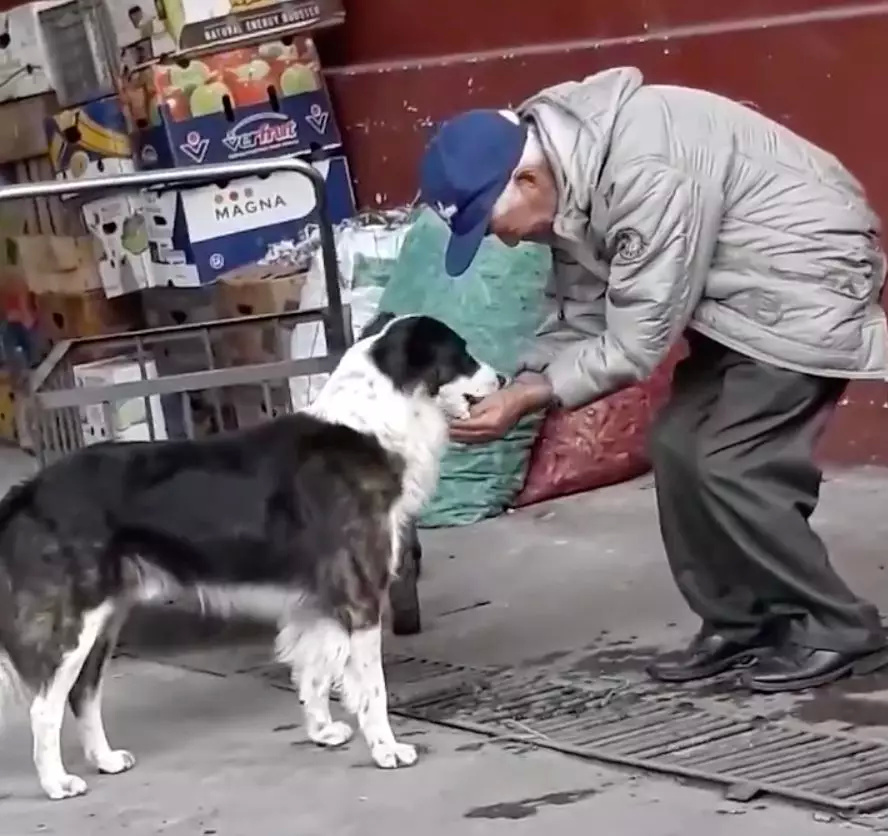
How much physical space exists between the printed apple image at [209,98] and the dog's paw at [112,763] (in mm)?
3707

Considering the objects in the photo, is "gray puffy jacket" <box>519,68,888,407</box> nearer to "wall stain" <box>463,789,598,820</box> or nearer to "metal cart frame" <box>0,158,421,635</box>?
"metal cart frame" <box>0,158,421,635</box>

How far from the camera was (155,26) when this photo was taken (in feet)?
23.9

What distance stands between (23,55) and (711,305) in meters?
4.53

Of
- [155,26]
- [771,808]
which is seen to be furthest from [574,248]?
[155,26]

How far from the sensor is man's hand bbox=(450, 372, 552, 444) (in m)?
4.07

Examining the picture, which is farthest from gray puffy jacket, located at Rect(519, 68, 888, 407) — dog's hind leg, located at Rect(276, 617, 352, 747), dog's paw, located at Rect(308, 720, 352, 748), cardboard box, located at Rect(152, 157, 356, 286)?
cardboard box, located at Rect(152, 157, 356, 286)

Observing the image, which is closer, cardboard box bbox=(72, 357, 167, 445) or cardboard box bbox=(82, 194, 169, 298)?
cardboard box bbox=(72, 357, 167, 445)

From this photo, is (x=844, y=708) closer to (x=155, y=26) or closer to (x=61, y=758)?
(x=61, y=758)

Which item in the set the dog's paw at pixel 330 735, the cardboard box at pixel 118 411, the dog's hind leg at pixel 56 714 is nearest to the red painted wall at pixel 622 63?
the cardboard box at pixel 118 411

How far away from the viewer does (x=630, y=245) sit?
157 inches

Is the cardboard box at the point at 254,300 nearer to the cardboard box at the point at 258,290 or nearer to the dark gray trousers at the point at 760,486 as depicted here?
the cardboard box at the point at 258,290

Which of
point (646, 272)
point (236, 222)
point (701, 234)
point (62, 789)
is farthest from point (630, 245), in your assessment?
point (236, 222)

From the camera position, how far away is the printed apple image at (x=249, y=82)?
7.29 m

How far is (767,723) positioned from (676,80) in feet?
10.4
